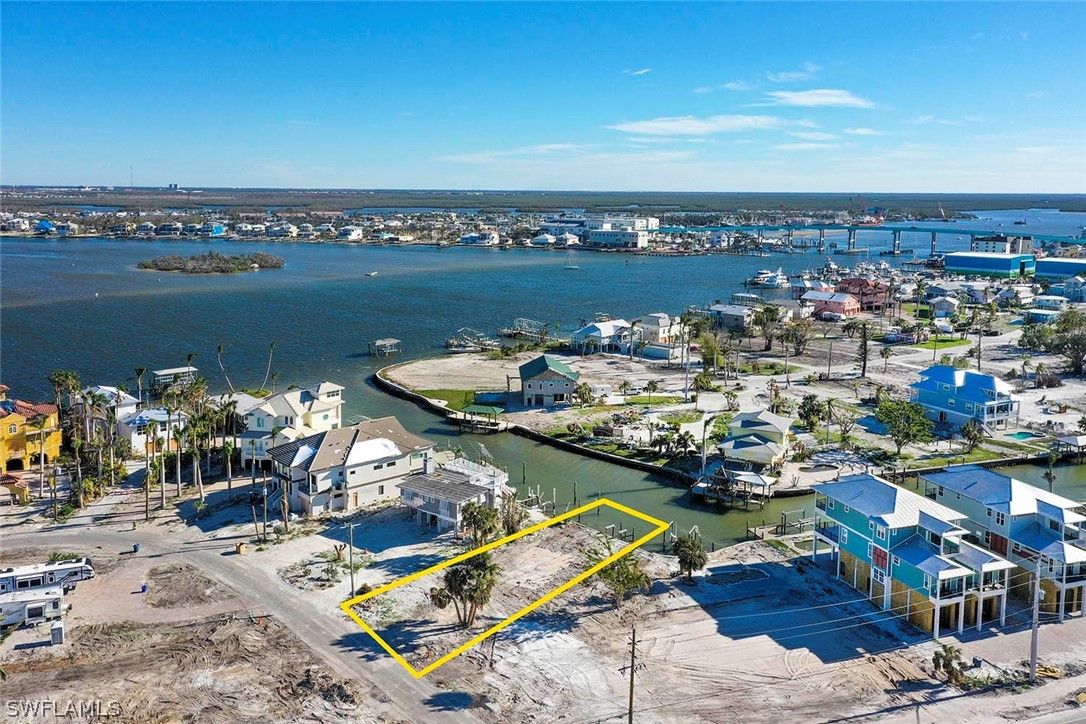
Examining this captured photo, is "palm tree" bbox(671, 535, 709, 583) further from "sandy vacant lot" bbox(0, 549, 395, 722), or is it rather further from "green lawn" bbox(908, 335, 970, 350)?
"green lawn" bbox(908, 335, 970, 350)

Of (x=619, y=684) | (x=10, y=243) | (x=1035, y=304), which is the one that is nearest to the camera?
(x=619, y=684)

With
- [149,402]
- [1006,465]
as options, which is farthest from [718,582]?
[149,402]

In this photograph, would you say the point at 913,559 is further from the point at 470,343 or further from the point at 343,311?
the point at 343,311

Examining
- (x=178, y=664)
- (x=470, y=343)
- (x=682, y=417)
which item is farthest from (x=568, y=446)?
(x=470, y=343)

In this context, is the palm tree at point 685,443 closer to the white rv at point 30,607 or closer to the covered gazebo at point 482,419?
the covered gazebo at point 482,419

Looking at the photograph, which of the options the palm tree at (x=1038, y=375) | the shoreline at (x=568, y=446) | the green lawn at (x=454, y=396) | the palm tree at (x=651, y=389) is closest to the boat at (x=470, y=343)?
the shoreline at (x=568, y=446)

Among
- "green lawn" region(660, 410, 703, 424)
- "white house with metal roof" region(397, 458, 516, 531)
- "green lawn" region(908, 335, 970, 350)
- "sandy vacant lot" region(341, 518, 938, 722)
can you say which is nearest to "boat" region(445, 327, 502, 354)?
"green lawn" region(660, 410, 703, 424)

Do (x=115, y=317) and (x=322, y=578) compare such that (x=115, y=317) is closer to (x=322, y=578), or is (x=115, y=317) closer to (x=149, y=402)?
(x=149, y=402)
